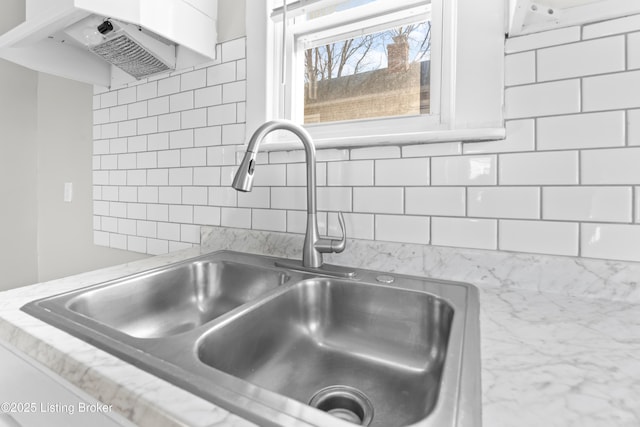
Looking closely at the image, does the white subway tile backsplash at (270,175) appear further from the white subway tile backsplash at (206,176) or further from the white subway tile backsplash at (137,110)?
the white subway tile backsplash at (137,110)

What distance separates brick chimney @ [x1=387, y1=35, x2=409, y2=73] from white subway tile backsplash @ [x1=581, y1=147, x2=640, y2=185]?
23.2 inches

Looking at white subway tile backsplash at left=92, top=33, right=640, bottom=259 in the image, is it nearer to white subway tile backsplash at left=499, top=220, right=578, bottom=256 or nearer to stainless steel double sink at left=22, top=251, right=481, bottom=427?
white subway tile backsplash at left=499, top=220, right=578, bottom=256

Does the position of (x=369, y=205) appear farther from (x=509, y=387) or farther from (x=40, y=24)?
(x=40, y=24)

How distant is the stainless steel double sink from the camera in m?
0.39

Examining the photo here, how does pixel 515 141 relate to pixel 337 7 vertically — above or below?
below

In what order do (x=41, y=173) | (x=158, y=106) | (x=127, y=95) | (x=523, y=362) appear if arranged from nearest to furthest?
(x=523, y=362), (x=158, y=106), (x=127, y=95), (x=41, y=173)

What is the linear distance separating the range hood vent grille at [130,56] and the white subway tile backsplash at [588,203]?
56.9 inches

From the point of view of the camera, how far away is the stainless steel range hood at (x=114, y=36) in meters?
0.98

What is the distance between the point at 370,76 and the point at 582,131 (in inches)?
25.4

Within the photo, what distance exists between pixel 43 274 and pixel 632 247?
281cm

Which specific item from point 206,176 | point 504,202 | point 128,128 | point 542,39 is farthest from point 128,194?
point 542,39

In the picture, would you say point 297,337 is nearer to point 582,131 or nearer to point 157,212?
point 582,131

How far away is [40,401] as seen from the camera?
0.51 meters

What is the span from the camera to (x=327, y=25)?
3.74 feet
